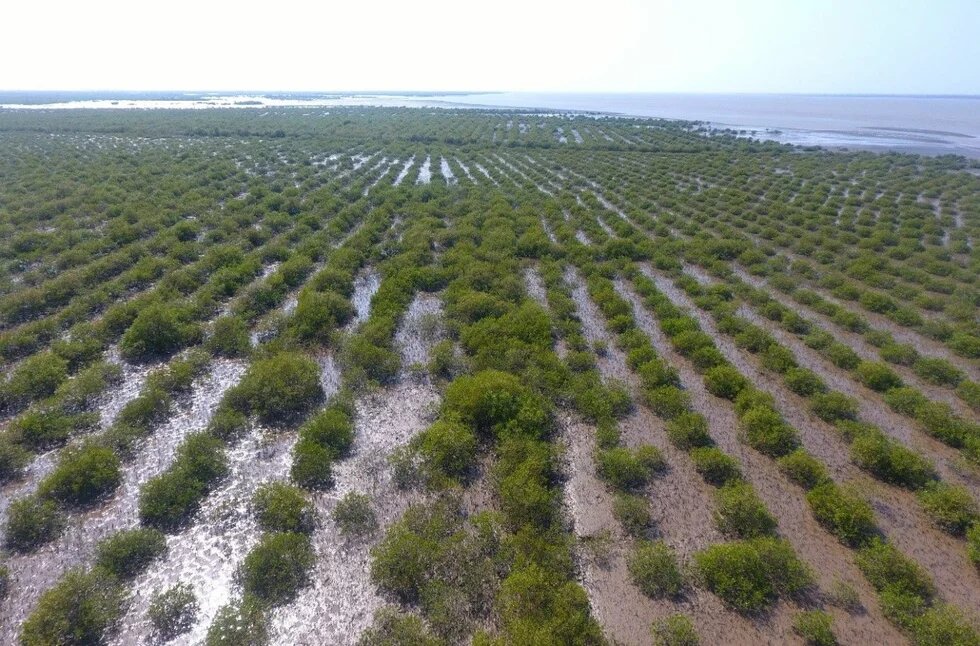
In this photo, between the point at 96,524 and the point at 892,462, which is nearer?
the point at 96,524

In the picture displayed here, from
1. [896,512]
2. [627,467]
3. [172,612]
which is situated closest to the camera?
[172,612]

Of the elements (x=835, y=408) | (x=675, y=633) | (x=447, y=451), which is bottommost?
(x=675, y=633)

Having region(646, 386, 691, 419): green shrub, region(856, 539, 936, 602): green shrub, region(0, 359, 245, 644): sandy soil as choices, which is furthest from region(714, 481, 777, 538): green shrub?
region(0, 359, 245, 644): sandy soil

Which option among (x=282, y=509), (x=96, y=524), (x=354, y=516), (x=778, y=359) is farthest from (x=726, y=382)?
(x=96, y=524)

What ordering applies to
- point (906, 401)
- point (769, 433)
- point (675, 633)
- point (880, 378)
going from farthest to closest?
point (880, 378) < point (906, 401) < point (769, 433) < point (675, 633)

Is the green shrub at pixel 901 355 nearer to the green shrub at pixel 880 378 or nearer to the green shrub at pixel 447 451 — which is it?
the green shrub at pixel 880 378

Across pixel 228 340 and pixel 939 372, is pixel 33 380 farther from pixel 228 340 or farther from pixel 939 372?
pixel 939 372

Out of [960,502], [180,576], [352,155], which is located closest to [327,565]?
[180,576]

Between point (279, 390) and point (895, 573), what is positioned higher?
point (279, 390)

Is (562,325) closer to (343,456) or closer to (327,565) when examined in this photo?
(343,456)
